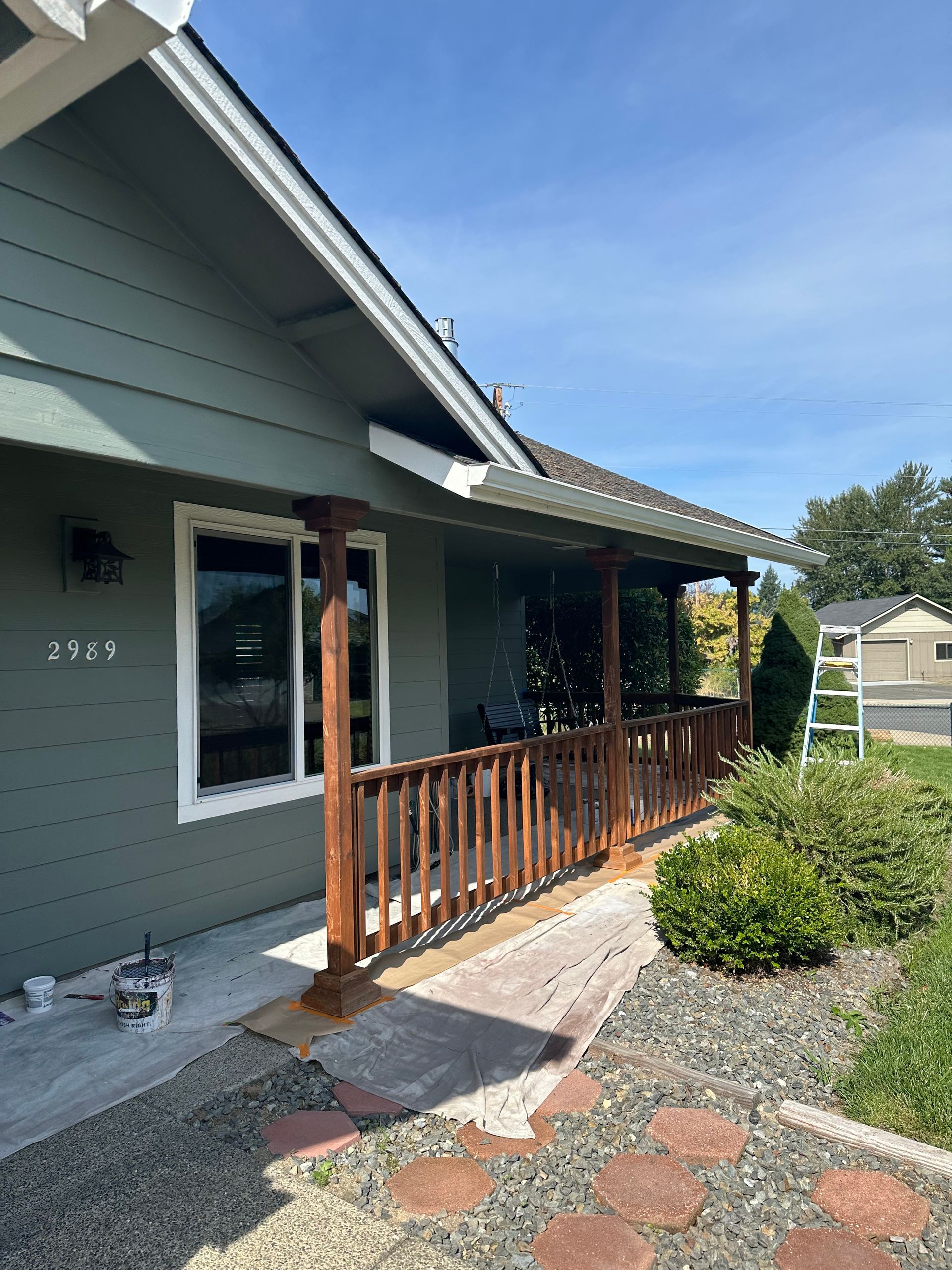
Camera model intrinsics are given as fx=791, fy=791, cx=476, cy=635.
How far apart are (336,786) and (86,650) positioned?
1.38 m

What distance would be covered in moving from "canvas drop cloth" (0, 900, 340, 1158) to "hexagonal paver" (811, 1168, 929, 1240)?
2145 millimetres

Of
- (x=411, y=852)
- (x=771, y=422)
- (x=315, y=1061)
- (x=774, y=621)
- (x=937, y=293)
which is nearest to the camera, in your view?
(x=315, y=1061)

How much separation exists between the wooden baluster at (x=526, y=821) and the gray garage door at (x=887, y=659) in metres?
35.9

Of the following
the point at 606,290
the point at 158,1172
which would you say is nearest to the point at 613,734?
the point at 158,1172

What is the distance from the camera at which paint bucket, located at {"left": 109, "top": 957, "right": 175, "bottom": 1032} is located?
3105mm

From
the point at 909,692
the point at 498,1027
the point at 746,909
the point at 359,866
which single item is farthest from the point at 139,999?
the point at 909,692

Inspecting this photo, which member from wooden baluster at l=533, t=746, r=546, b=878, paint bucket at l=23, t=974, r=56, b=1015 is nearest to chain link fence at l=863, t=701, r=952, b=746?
wooden baluster at l=533, t=746, r=546, b=878

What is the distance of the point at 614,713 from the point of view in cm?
555

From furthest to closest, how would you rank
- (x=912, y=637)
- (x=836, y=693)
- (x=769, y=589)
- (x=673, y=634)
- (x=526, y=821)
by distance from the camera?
(x=769, y=589) < (x=912, y=637) < (x=673, y=634) < (x=836, y=693) < (x=526, y=821)

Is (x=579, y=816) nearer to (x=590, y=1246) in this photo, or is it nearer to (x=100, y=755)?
(x=100, y=755)

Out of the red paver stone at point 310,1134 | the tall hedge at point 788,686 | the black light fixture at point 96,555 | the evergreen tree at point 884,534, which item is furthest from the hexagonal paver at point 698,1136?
the evergreen tree at point 884,534

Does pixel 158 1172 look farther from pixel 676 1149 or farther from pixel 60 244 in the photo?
pixel 60 244

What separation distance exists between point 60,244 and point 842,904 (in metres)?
4.62

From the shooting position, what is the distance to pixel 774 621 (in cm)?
995
